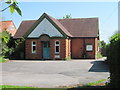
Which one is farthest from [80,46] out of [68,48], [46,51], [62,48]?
[46,51]

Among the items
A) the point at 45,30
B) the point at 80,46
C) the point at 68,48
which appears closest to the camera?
the point at 45,30

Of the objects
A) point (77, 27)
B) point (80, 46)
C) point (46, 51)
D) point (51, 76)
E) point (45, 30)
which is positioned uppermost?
point (77, 27)

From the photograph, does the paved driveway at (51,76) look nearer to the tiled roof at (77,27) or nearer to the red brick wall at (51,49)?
the red brick wall at (51,49)

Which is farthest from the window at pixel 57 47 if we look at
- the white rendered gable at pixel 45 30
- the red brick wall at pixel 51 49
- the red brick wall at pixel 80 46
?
the red brick wall at pixel 80 46

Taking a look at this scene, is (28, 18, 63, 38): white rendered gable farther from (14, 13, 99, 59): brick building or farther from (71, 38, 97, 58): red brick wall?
(71, 38, 97, 58): red brick wall

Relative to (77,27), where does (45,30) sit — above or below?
below

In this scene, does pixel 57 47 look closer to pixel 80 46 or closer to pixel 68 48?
pixel 68 48

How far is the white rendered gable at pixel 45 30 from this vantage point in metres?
28.4

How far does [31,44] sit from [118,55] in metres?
24.5

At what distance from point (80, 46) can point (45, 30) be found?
242 inches

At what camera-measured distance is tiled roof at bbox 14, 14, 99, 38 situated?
31.0 metres

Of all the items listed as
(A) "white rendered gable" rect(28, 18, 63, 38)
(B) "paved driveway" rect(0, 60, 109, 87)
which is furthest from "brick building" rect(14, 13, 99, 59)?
(B) "paved driveway" rect(0, 60, 109, 87)

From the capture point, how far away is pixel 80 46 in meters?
30.8

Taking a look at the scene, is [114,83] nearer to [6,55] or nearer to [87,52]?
[87,52]
